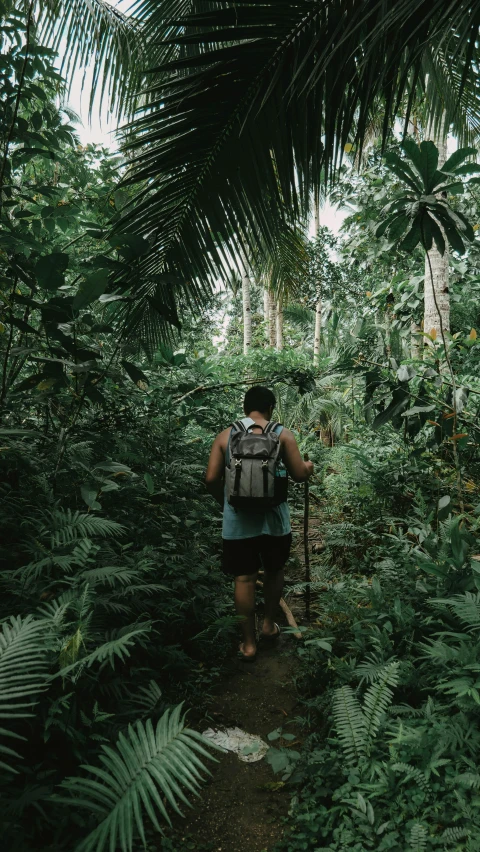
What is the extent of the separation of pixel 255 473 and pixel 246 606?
0.88m

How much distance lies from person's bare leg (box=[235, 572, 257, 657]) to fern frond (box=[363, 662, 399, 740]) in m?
1.04

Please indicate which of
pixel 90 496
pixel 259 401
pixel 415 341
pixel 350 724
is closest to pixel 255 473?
pixel 259 401

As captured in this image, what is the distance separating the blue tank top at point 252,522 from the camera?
316 cm

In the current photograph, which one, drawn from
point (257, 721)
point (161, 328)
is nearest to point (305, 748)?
point (257, 721)

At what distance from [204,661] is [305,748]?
0.95 m

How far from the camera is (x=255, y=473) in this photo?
297cm

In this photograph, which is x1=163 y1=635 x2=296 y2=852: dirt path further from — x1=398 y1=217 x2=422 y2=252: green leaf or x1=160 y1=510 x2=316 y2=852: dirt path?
x1=398 y1=217 x2=422 y2=252: green leaf

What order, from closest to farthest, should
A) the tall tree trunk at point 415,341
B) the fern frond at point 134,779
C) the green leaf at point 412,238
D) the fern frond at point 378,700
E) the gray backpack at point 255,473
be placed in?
the fern frond at point 134,779 → the fern frond at point 378,700 → the green leaf at point 412,238 → the gray backpack at point 255,473 → the tall tree trunk at point 415,341

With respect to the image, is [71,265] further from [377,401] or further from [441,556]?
[441,556]

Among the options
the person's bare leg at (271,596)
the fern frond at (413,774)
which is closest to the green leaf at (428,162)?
the person's bare leg at (271,596)

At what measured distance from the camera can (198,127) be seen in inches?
89.0

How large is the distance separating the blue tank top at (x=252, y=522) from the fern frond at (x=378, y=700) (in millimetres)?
1102

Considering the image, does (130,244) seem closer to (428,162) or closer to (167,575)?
(428,162)

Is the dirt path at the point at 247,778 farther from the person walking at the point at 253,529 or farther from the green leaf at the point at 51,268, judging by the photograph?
the green leaf at the point at 51,268
